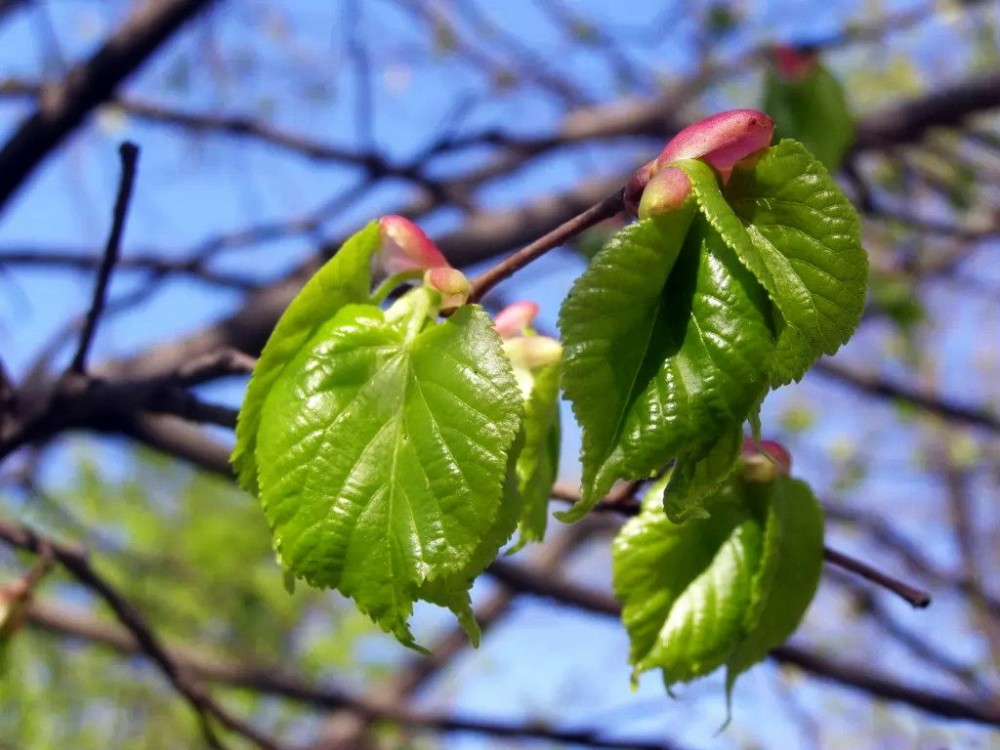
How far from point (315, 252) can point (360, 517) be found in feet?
5.57

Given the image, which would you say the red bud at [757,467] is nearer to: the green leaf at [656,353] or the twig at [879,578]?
the twig at [879,578]

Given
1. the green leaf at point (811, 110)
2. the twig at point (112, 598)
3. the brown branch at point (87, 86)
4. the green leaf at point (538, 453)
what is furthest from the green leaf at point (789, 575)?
the brown branch at point (87, 86)

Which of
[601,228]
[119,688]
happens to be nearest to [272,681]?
[601,228]

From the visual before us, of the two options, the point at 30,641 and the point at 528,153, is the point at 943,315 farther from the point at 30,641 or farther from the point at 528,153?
the point at 30,641

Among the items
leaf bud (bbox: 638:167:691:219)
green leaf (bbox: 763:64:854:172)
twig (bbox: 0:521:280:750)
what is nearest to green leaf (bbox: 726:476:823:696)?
leaf bud (bbox: 638:167:691:219)

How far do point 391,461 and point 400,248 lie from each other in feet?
0.47

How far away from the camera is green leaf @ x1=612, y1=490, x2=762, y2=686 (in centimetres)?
62

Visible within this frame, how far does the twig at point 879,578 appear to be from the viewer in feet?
2.41

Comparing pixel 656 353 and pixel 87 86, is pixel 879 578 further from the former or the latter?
pixel 87 86

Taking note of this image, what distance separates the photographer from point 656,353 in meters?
0.47

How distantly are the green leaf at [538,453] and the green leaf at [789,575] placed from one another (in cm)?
17

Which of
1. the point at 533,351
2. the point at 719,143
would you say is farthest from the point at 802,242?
the point at 533,351

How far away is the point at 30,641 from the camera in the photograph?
233 centimetres

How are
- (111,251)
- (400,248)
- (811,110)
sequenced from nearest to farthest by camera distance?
(400,248)
(111,251)
(811,110)
